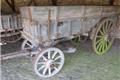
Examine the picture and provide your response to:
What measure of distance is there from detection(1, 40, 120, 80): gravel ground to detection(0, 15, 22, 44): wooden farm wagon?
570 millimetres

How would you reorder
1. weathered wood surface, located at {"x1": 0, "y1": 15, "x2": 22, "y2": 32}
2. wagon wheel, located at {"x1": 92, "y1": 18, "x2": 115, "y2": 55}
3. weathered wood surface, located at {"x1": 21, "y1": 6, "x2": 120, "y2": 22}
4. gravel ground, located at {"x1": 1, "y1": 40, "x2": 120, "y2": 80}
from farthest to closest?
wagon wheel, located at {"x1": 92, "y1": 18, "x2": 115, "y2": 55}
weathered wood surface, located at {"x1": 0, "y1": 15, "x2": 22, "y2": 32}
gravel ground, located at {"x1": 1, "y1": 40, "x2": 120, "y2": 80}
weathered wood surface, located at {"x1": 21, "y1": 6, "x2": 120, "y2": 22}

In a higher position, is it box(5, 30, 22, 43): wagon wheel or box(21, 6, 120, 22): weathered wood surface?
box(21, 6, 120, 22): weathered wood surface

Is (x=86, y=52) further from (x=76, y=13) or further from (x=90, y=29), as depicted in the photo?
(x=76, y=13)

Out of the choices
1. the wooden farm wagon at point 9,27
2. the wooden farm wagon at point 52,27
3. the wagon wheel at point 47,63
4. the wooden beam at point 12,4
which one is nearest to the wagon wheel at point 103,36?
the wooden farm wagon at point 52,27

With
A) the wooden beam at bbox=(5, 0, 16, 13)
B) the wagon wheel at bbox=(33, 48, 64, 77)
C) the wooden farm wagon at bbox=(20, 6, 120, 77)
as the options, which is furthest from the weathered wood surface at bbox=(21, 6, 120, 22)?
the wooden beam at bbox=(5, 0, 16, 13)

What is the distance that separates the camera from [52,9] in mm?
3711

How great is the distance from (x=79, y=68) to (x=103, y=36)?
0.99 meters

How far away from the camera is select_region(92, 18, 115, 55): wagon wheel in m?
4.76

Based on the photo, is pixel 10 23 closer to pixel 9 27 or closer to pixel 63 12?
pixel 9 27

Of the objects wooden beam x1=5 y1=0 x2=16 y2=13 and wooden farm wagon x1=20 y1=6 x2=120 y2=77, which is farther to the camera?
wooden beam x1=5 y1=0 x2=16 y2=13

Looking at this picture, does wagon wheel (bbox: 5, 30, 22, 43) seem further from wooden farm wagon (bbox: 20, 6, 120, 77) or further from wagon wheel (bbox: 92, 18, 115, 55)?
wagon wheel (bbox: 92, 18, 115, 55)

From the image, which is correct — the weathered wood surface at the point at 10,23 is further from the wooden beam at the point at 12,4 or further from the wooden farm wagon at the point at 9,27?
the wooden beam at the point at 12,4

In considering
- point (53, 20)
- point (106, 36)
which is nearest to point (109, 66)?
point (106, 36)

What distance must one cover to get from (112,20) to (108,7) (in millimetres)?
364
